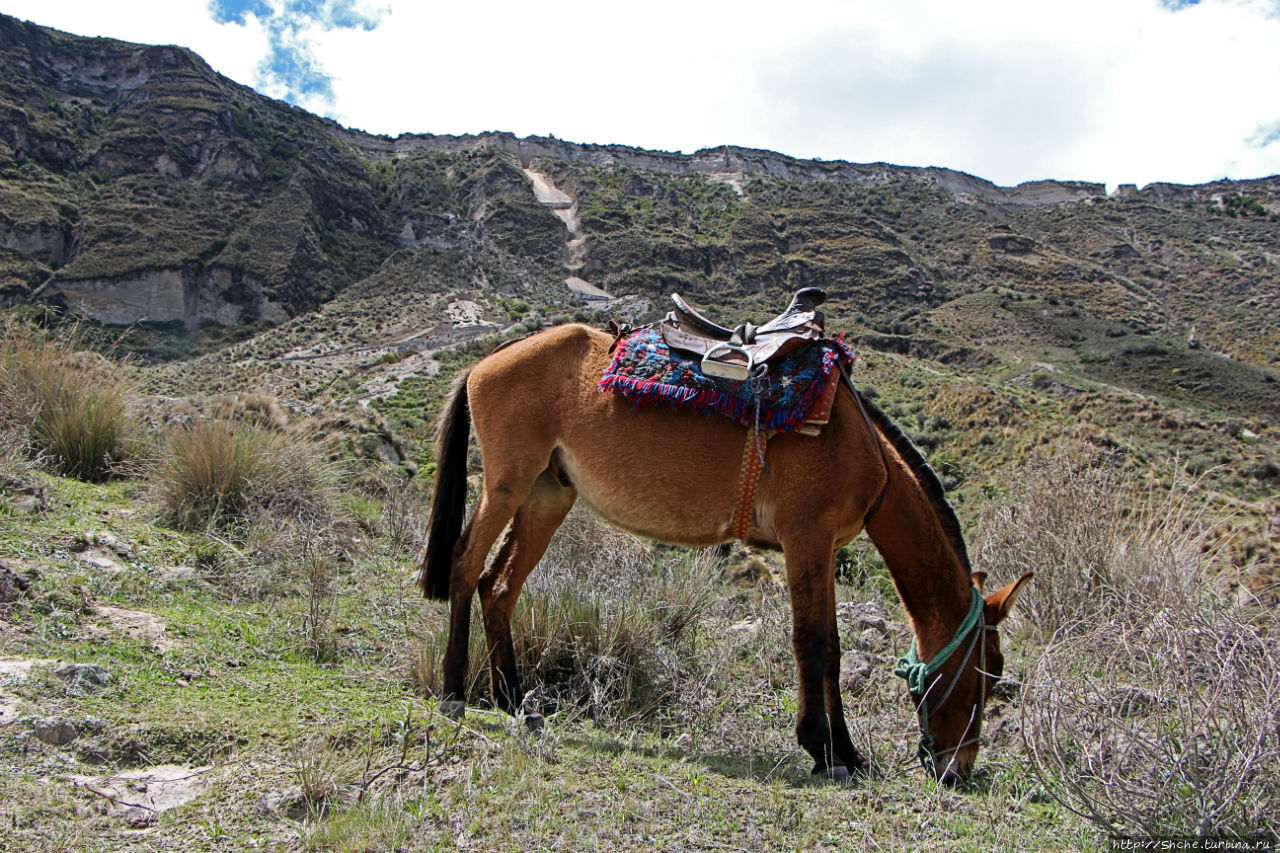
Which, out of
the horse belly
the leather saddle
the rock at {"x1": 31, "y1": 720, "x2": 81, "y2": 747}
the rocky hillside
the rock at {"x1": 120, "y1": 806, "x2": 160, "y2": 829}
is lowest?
the rock at {"x1": 120, "y1": 806, "x2": 160, "y2": 829}

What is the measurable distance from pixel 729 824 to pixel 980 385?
33896 mm

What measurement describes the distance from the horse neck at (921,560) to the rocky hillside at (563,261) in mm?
19126

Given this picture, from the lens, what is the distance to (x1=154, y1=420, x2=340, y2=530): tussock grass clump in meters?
6.35

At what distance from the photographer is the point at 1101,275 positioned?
63.4 meters

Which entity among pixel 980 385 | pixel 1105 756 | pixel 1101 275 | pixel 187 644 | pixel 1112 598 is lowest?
pixel 187 644

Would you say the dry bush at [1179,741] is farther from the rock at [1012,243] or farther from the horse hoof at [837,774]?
the rock at [1012,243]

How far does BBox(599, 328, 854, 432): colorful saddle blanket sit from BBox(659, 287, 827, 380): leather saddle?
0.19ft

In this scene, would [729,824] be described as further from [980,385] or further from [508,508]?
[980,385]

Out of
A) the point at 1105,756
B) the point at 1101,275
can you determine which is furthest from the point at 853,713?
the point at 1101,275

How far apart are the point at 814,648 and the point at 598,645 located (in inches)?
55.2

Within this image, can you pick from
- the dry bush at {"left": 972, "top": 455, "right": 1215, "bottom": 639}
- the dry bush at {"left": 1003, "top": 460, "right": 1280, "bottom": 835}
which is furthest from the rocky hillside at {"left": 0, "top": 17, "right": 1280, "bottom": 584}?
the dry bush at {"left": 1003, "top": 460, "right": 1280, "bottom": 835}

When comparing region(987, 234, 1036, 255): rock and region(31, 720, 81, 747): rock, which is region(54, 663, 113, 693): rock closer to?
region(31, 720, 81, 747): rock

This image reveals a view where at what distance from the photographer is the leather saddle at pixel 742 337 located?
3.78 m

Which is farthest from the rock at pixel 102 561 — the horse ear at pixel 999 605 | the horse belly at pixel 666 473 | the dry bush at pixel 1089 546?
the dry bush at pixel 1089 546
